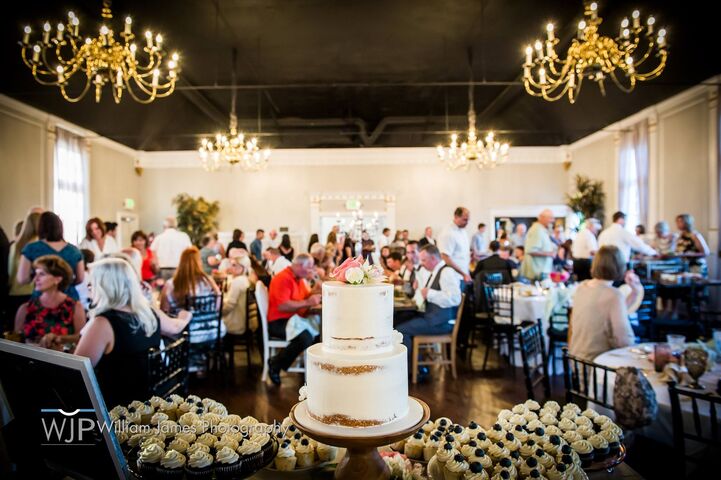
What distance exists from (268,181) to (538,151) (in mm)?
7708

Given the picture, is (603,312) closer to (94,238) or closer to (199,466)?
(199,466)

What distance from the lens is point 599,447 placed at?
137 centimetres

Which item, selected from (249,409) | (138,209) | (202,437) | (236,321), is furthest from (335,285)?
(138,209)

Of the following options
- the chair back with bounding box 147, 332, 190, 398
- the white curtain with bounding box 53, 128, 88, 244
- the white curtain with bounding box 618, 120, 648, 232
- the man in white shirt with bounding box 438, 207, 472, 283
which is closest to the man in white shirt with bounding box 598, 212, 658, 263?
the white curtain with bounding box 618, 120, 648, 232

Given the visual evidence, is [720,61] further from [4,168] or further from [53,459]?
[4,168]

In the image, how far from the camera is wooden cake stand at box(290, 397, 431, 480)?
1104mm

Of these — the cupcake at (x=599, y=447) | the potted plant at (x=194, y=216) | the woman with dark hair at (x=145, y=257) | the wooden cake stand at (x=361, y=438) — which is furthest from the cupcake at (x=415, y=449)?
the potted plant at (x=194, y=216)

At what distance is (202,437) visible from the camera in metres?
1.33

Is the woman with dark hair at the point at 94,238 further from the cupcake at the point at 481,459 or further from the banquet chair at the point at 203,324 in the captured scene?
the cupcake at the point at 481,459

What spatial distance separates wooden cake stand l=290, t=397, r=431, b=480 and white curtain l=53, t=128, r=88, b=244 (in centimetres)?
973

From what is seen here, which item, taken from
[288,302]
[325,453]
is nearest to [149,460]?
[325,453]

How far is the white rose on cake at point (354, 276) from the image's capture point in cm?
122

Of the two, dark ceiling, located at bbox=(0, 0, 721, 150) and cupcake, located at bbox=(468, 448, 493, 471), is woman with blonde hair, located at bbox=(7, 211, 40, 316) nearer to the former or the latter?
dark ceiling, located at bbox=(0, 0, 721, 150)

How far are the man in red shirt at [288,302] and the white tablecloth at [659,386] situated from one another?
8.49ft
